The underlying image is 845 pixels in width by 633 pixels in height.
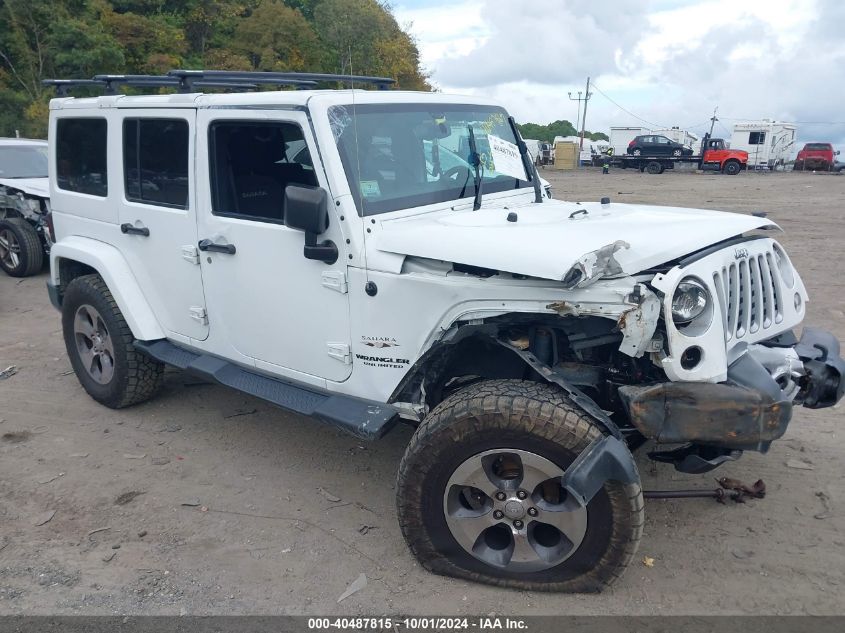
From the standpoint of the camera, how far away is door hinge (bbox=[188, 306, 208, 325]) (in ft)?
13.4

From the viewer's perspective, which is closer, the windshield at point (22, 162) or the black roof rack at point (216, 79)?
the black roof rack at point (216, 79)

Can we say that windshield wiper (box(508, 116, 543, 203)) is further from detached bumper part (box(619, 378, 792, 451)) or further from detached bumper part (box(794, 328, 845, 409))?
detached bumper part (box(619, 378, 792, 451))

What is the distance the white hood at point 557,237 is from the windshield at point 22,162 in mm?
8459

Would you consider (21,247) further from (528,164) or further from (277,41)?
(277,41)

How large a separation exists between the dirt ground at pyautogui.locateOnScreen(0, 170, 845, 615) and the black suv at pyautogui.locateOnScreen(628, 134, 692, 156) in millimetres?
36826

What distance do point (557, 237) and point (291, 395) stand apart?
1.64m

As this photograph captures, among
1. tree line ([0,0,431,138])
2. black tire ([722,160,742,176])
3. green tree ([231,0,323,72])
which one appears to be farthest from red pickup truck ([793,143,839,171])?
green tree ([231,0,323,72])

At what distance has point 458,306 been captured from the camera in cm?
294

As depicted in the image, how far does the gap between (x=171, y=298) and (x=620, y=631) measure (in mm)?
3104

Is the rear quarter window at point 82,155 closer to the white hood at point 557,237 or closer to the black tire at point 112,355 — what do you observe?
the black tire at point 112,355

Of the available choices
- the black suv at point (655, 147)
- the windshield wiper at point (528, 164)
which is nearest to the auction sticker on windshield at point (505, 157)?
the windshield wiper at point (528, 164)

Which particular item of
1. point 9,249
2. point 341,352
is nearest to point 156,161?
point 341,352

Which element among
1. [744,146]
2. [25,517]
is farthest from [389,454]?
[744,146]

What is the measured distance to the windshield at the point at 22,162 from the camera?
379 inches
